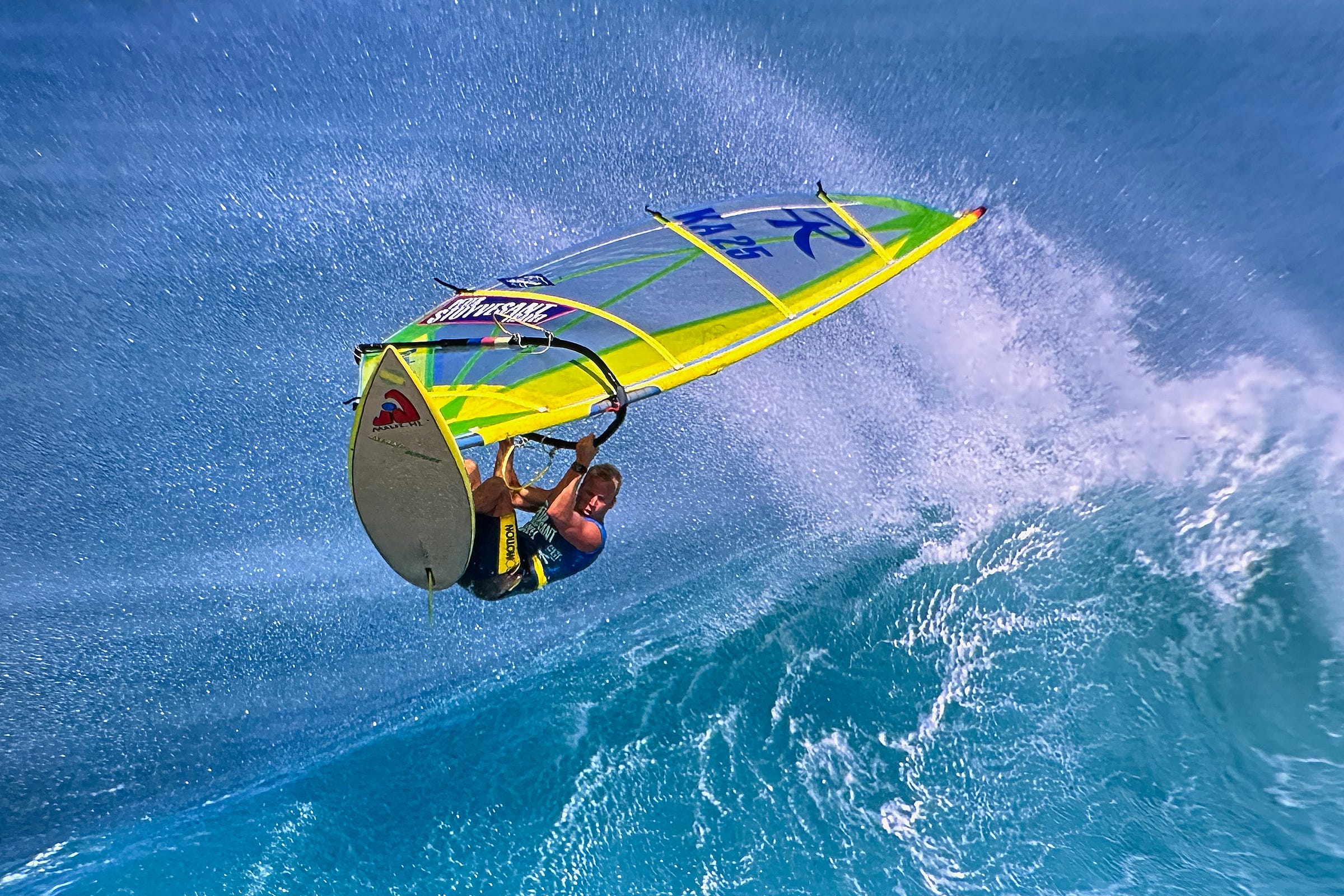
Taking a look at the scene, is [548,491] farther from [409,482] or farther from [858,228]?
[858,228]

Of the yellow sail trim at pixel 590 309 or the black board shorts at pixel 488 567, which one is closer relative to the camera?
the black board shorts at pixel 488 567

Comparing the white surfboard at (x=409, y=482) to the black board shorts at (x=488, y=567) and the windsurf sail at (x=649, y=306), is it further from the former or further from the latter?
the windsurf sail at (x=649, y=306)

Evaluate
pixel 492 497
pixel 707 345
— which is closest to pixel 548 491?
pixel 492 497

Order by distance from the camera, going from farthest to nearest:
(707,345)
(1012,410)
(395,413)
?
1. (1012,410)
2. (707,345)
3. (395,413)

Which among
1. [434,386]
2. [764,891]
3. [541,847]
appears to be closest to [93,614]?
[541,847]

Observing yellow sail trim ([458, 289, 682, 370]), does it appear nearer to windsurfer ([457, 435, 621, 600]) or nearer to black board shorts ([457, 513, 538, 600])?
windsurfer ([457, 435, 621, 600])

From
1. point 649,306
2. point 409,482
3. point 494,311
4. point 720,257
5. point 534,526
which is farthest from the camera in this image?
point 720,257

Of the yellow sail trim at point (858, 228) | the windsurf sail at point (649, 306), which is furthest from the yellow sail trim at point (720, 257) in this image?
the yellow sail trim at point (858, 228)
